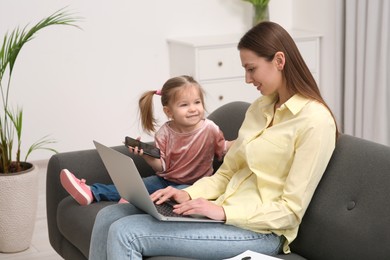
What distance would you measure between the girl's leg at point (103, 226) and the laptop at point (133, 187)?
0.04 meters

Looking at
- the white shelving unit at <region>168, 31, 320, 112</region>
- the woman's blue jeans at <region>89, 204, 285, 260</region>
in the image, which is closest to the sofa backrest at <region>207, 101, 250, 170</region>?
the woman's blue jeans at <region>89, 204, 285, 260</region>

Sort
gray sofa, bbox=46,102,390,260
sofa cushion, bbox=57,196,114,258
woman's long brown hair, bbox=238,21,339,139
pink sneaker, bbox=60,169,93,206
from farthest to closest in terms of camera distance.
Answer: pink sneaker, bbox=60,169,93,206 < sofa cushion, bbox=57,196,114,258 < woman's long brown hair, bbox=238,21,339,139 < gray sofa, bbox=46,102,390,260

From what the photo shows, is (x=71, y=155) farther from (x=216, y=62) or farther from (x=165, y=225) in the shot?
(x=216, y=62)

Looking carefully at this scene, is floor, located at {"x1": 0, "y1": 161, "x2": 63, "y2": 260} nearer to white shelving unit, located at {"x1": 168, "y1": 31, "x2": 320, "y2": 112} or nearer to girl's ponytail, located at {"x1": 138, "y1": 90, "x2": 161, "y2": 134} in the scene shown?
girl's ponytail, located at {"x1": 138, "y1": 90, "x2": 161, "y2": 134}

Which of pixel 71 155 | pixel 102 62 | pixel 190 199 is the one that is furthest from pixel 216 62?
pixel 190 199

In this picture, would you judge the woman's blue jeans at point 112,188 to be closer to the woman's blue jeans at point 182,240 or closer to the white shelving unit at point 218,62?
the woman's blue jeans at point 182,240

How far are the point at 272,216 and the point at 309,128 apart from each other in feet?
0.94

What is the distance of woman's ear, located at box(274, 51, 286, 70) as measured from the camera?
2.37 metres

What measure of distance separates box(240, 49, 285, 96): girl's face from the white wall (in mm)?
2515

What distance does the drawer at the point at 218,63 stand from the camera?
466cm

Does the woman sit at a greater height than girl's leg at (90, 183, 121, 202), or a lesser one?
greater

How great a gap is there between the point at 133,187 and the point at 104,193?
1.90ft

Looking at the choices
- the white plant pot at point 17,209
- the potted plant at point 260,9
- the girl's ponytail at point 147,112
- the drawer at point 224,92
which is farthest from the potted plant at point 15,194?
the potted plant at point 260,9

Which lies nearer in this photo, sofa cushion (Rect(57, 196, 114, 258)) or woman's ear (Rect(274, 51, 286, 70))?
Result: woman's ear (Rect(274, 51, 286, 70))
